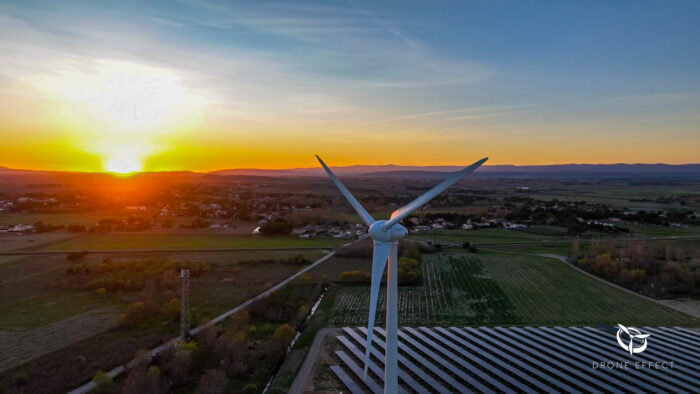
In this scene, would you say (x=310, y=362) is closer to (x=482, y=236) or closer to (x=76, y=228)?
(x=482, y=236)

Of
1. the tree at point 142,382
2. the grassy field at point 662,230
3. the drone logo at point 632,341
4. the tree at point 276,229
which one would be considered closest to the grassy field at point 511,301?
the drone logo at point 632,341

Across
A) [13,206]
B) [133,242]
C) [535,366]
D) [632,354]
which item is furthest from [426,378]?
[13,206]

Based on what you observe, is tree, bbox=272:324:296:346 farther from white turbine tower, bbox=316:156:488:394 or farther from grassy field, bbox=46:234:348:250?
grassy field, bbox=46:234:348:250

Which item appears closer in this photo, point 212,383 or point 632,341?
point 212,383

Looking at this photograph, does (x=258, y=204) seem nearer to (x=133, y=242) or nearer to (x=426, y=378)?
(x=133, y=242)

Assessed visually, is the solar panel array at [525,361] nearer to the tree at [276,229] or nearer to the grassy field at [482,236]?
the grassy field at [482,236]

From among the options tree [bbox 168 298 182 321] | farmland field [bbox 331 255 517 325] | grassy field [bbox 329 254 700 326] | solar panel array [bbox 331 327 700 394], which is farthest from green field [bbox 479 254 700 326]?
tree [bbox 168 298 182 321]

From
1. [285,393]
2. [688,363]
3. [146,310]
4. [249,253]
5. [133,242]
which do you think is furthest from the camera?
[133,242]

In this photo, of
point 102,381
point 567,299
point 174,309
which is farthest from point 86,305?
point 567,299
